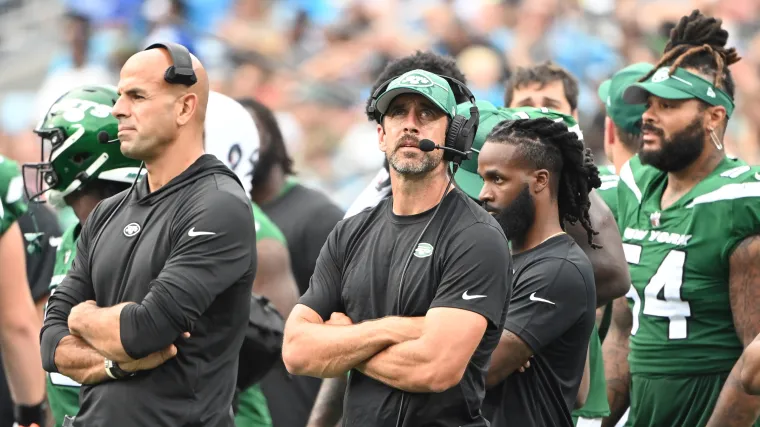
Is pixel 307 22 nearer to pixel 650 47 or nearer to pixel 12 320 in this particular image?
pixel 650 47

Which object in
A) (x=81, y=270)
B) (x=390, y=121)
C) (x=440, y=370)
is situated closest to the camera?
(x=440, y=370)

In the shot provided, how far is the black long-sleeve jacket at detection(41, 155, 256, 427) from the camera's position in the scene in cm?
486

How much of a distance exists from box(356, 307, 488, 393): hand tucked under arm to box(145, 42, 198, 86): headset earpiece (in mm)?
1435

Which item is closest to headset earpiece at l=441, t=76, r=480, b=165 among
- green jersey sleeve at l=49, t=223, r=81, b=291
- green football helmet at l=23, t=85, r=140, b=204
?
green football helmet at l=23, t=85, r=140, b=204

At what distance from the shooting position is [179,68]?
5277 mm

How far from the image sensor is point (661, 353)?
6922mm

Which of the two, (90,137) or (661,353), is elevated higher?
(90,137)

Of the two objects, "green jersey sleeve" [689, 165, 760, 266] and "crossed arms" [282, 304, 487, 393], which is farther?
"green jersey sleeve" [689, 165, 760, 266]

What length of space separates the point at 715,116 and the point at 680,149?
307 mm

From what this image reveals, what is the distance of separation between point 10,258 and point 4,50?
9487 mm

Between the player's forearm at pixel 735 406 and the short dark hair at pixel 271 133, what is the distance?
327cm

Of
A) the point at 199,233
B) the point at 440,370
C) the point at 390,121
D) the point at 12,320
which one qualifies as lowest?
the point at 12,320

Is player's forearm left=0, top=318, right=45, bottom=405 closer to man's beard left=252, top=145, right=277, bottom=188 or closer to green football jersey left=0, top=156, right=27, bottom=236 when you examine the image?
green football jersey left=0, top=156, right=27, bottom=236

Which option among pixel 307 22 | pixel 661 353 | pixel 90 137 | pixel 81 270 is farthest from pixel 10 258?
pixel 307 22
